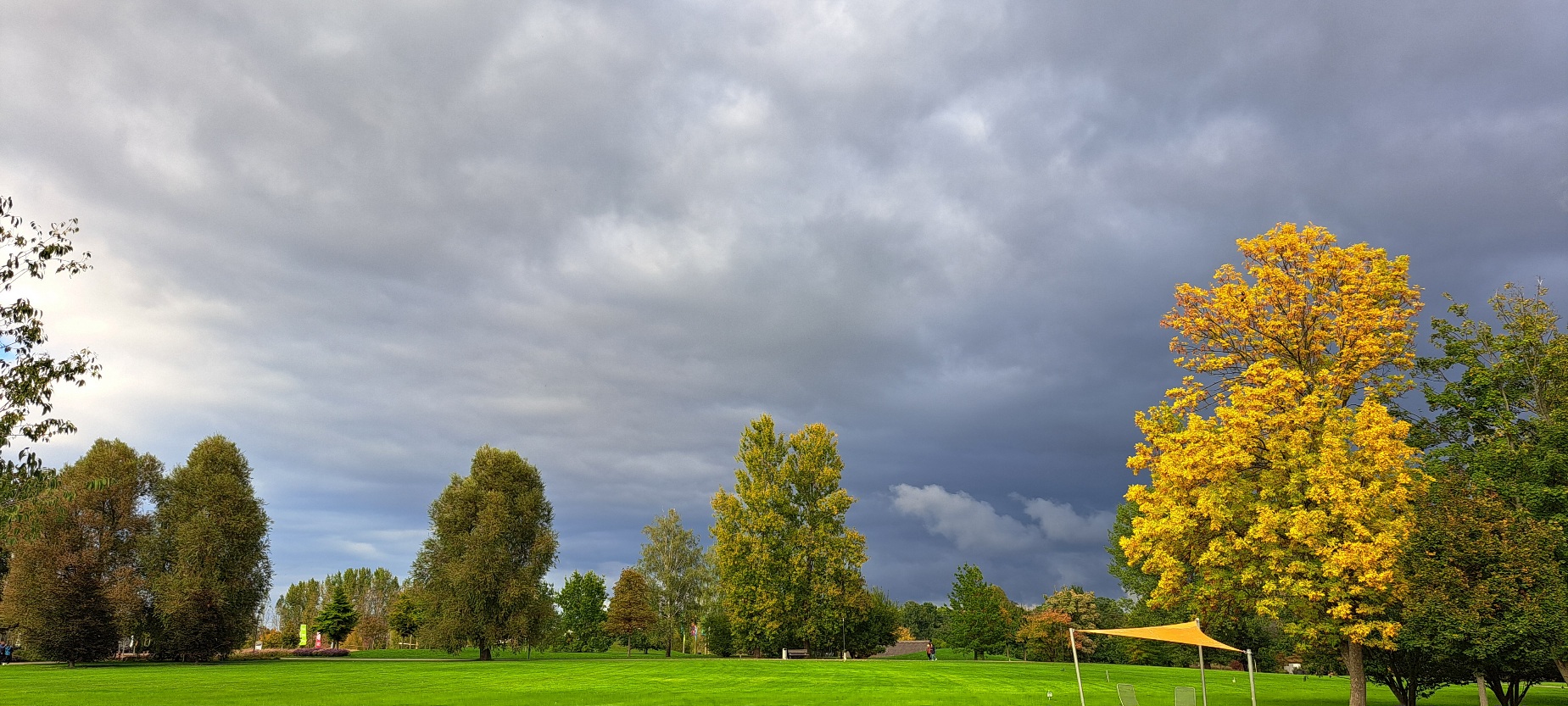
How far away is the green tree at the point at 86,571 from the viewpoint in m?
56.2

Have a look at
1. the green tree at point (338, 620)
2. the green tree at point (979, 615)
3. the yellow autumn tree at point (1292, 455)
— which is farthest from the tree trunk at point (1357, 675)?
the green tree at point (338, 620)

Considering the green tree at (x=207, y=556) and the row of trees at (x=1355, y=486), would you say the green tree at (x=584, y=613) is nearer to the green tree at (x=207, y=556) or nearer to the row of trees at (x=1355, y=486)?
the green tree at (x=207, y=556)

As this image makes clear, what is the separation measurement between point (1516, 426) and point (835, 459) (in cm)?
5074

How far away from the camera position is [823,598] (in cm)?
7206

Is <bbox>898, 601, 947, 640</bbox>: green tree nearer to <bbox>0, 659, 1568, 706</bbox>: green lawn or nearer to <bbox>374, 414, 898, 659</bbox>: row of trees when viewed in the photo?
<bbox>374, 414, 898, 659</bbox>: row of trees

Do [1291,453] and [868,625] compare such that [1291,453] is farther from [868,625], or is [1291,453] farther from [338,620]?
[338,620]

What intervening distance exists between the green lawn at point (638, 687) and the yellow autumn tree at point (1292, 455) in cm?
608

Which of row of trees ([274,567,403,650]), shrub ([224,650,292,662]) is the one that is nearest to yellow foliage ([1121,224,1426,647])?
shrub ([224,650,292,662])

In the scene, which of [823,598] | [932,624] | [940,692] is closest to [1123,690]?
[940,692]

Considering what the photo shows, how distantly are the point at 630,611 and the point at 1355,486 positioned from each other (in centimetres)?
8062

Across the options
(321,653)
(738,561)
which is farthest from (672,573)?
(321,653)

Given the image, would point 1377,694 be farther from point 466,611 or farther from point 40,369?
point 466,611

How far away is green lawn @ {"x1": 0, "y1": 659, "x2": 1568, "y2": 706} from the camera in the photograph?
27703mm

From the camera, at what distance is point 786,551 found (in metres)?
72.9
